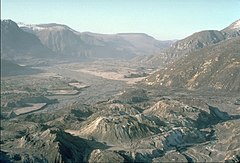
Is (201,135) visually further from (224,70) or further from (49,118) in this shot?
(224,70)

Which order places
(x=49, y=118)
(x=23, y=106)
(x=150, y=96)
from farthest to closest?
(x=150, y=96) → (x=23, y=106) → (x=49, y=118)

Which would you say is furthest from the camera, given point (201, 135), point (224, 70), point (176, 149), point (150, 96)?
point (224, 70)

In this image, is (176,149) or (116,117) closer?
(176,149)

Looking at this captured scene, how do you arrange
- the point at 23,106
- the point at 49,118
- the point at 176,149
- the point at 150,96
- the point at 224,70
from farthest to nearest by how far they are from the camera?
the point at 224,70 < the point at 150,96 < the point at 23,106 < the point at 49,118 < the point at 176,149

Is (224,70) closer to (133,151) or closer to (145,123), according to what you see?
(145,123)

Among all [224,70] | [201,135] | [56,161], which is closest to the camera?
[56,161]

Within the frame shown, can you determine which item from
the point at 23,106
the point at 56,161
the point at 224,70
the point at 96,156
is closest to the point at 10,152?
the point at 56,161

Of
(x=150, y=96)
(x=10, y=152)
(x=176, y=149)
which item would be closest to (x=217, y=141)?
(x=176, y=149)

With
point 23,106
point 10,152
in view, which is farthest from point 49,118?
point 10,152

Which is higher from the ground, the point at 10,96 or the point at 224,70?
the point at 224,70
